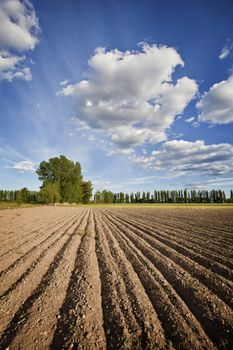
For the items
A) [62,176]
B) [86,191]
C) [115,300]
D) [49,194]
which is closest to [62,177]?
[62,176]

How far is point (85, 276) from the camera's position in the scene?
6.72 m


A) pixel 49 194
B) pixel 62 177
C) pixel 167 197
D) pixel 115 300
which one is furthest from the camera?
pixel 167 197

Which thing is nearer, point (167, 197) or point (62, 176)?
point (62, 176)

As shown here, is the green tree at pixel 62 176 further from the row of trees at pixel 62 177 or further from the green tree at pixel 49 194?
the green tree at pixel 49 194

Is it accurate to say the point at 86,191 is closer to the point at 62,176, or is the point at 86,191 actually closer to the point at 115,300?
the point at 62,176

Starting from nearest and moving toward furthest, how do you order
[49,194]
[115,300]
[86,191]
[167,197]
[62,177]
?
[115,300] → [49,194] → [62,177] → [86,191] → [167,197]

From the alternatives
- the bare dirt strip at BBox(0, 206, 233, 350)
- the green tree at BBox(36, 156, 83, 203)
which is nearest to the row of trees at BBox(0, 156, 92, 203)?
the green tree at BBox(36, 156, 83, 203)

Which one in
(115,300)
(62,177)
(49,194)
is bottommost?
(115,300)

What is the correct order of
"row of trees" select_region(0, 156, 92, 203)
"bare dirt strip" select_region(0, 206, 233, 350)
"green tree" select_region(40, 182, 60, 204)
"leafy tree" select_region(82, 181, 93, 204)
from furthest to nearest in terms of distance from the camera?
"leafy tree" select_region(82, 181, 93, 204)
"row of trees" select_region(0, 156, 92, 203)
"green tree" select_region(40, 182, 60, 204)
"bare dirt strip" select_region(0, 206, 233, 350)

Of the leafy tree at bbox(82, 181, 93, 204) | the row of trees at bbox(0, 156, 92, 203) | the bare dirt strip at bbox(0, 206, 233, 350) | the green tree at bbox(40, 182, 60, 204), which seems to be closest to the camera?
the bare dirt strip at bbox(0, 206, 233, 350)

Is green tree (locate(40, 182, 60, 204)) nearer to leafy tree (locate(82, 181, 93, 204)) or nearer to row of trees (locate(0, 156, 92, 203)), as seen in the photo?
row of trees (locate(0, 156, 92, 203))

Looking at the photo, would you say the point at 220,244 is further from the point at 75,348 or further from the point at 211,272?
the point at 75,348

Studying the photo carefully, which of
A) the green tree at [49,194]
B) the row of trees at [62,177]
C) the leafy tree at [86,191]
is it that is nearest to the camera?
the green tree at [49,194]

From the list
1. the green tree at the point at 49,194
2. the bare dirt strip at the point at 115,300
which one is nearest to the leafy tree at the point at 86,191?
the green tree at the point at 49,194
